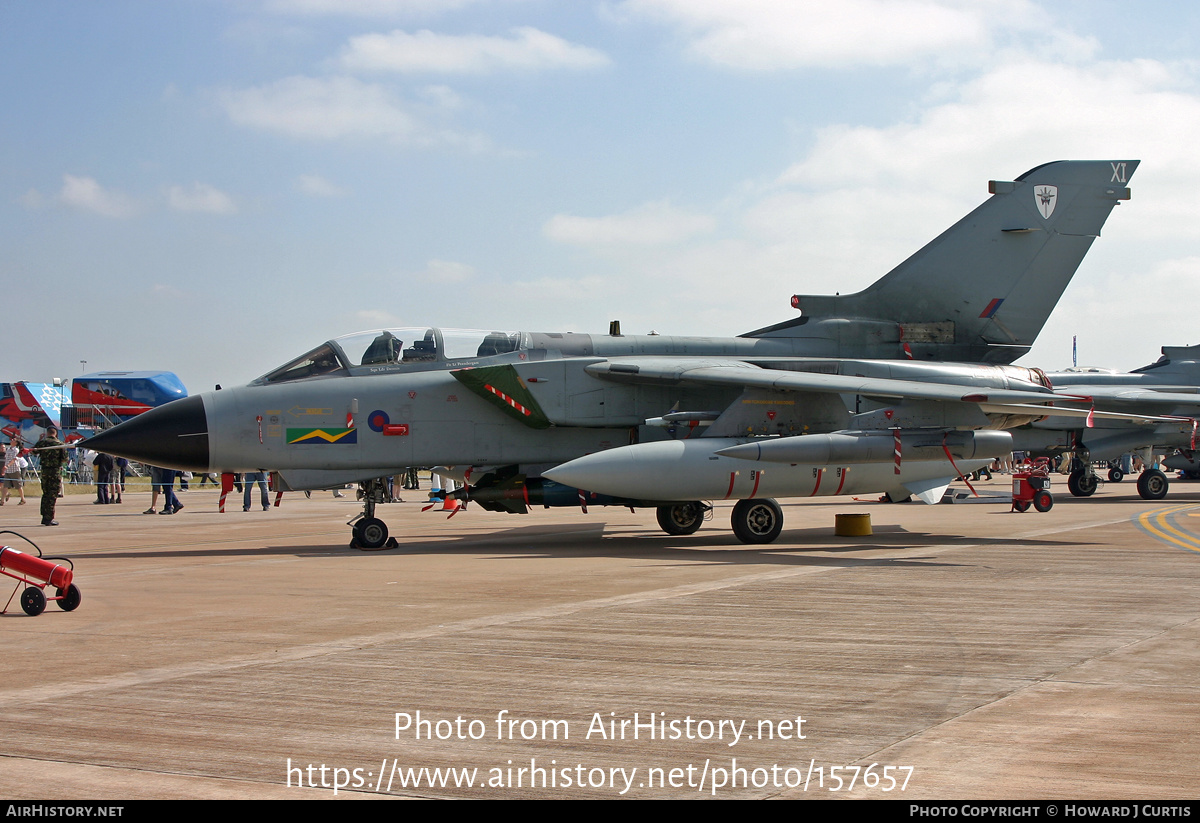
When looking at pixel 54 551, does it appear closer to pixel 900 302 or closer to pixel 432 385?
pixel 432 385

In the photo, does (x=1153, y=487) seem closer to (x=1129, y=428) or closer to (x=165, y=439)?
(x=1129, y=428)

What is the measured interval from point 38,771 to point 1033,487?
1962 cm

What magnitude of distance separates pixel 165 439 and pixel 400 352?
10.6 feet

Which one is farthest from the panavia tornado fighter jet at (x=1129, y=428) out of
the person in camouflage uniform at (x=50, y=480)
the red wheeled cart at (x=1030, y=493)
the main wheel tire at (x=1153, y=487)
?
the person in camouflage uniform at (x=50, y=480)

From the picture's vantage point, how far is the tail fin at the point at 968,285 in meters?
16.0

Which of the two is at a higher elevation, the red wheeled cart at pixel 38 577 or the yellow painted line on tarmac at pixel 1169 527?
the red wheeled cart at pixel 38 577

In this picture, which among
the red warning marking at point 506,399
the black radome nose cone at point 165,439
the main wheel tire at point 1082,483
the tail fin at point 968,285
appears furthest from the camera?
the main wheel tire at point 1082,483

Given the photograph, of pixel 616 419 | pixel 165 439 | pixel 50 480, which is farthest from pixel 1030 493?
pixel 50 480

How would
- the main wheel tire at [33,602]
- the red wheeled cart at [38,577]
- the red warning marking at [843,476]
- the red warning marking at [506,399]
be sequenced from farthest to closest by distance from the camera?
1. the red warning marking at [506,399]
2. the red warning marking at [843,476]
3. the main wheel tire at [33,602]
4. the red wheeled cart at [38,577]

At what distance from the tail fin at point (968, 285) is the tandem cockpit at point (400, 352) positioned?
4.22 metres

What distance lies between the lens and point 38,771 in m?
3.90

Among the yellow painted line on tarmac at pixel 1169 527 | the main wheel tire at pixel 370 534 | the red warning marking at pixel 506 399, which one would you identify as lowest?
the yellow painted line on tarmac at pixel 1169 527

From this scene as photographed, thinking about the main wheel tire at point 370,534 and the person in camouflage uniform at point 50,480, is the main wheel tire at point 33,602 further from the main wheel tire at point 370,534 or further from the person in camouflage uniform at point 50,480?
the person in camouflage uniform at point 50,480

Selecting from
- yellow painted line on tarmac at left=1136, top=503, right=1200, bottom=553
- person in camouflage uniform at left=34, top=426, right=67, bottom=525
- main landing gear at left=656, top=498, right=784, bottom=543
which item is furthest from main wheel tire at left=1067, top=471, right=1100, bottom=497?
person in camouflage uniform at left=34, top=426, right=67, bottom=525
